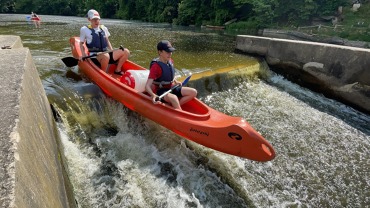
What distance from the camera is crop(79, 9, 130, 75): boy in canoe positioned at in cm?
579

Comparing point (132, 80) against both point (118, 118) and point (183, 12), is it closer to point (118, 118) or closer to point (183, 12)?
point (118, 118)

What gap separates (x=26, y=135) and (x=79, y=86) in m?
3.99

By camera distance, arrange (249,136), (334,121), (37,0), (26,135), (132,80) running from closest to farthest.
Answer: (26,135) → (249,136) → (132,80) → (334,121) → (37,0)

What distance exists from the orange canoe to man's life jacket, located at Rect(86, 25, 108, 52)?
0.64m

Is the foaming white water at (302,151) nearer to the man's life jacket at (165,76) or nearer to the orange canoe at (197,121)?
the orange canoe at (197,121)

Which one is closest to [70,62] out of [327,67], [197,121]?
[197,121]

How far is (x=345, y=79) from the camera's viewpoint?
6.86 meters

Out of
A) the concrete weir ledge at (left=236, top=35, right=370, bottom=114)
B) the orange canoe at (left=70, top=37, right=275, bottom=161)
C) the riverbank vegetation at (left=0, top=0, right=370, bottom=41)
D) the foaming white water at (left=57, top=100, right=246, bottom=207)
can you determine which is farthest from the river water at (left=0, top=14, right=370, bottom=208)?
the riverbank vegetation at (left=0, top=0, right=370, bottom=41)

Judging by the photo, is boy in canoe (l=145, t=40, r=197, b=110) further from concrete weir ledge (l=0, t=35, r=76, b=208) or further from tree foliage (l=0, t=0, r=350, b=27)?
tree foliage (l=0, t=0, r=350, b=27)

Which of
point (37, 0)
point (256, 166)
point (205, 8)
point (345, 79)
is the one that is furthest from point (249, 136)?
point (37, 0)

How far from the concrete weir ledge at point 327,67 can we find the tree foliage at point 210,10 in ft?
51.1

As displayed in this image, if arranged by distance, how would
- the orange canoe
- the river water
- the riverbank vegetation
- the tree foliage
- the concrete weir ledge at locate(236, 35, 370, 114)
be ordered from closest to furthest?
1. the orange canoe
2. the river water
3. the concrete weir ledge at locate(236, 35, 370, 114)
4. the riverbank vegetation
5. the tree foliage

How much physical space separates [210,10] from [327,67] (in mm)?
25303

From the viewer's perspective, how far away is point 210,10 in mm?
30609
